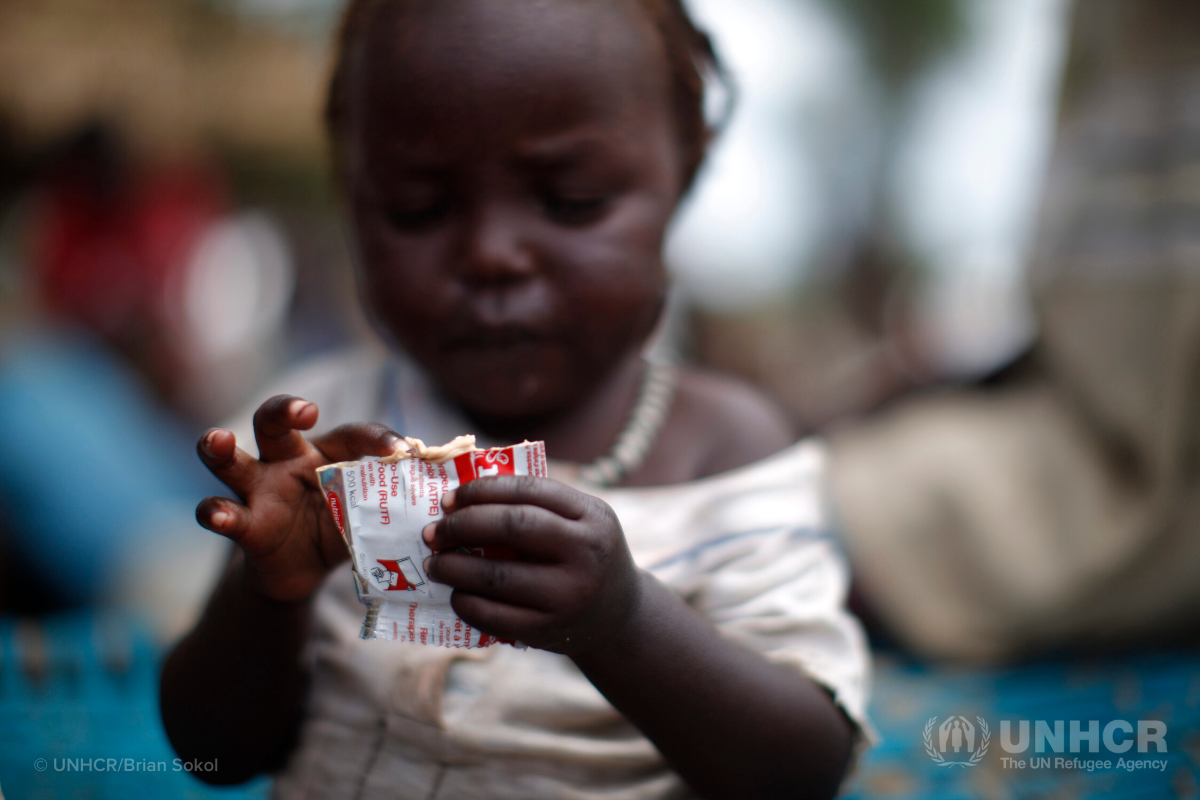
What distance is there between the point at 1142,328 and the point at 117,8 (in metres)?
A: 4.38

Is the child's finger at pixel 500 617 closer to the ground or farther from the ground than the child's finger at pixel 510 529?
closer to the ground

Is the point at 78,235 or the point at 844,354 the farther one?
the point at 844,354

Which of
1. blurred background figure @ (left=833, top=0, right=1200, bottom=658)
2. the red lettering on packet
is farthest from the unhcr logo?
the red lettering on packet

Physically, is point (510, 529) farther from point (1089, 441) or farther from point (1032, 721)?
point (1089, 441)

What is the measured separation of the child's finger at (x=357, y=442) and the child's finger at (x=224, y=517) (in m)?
0.09

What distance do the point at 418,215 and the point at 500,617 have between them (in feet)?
1.75

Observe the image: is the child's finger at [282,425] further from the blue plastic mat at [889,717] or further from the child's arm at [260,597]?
the blue plastic mat at [889,717]

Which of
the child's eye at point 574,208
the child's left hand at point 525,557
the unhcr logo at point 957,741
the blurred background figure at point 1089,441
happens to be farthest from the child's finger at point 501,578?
the blurred background figure at point 1089,441

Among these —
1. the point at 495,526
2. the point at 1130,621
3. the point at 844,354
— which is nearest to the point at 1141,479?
the point at 1130,621

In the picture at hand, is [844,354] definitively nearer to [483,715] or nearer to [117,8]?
[117,8]

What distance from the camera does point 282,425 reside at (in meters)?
0.73

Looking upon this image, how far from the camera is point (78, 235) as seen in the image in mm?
3801

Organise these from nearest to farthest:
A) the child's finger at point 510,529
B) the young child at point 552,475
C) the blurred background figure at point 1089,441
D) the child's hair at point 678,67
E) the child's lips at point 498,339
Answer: the child's finger at point 510,529 → the young child at point 552,475 → the child's lips at point 498,339 → the child's hair at point 678,67 → the blurred background figure at point 1089,441

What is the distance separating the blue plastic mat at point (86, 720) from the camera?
1.26 m
